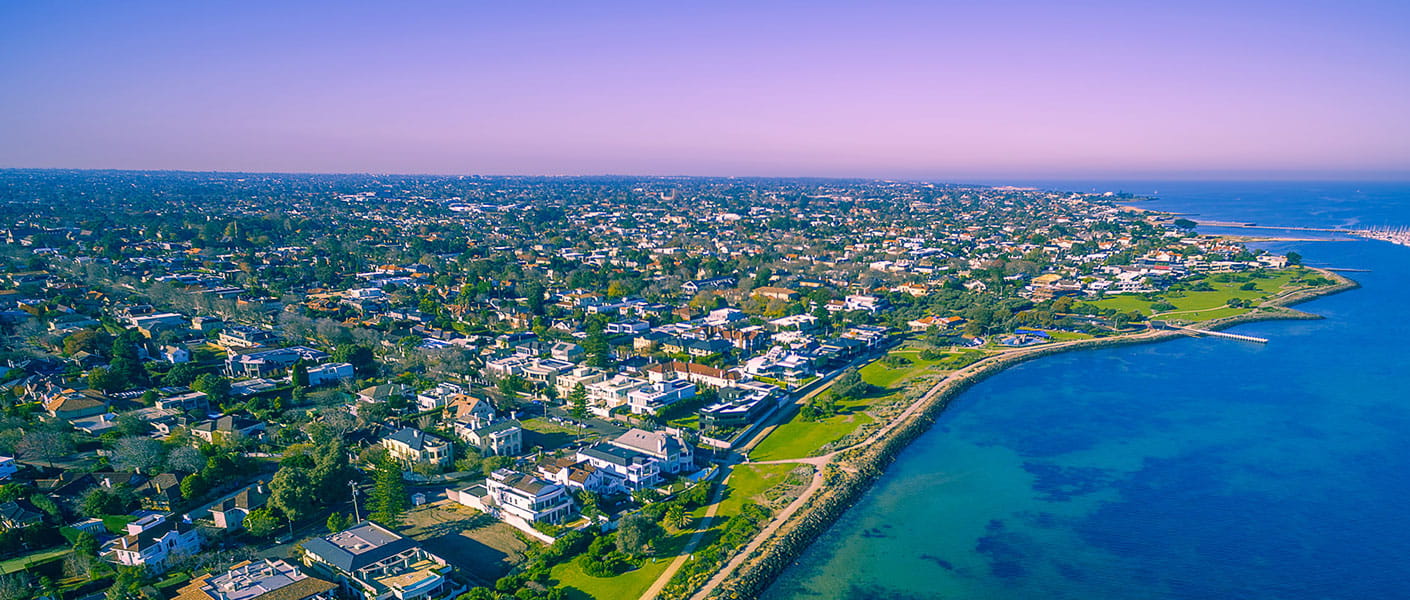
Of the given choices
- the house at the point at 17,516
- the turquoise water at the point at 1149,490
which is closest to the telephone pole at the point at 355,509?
the house at the point at 17,516

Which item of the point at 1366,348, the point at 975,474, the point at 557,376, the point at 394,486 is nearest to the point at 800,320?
the point at 557,376

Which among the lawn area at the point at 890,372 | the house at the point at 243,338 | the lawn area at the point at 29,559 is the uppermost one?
the house at the point at 243,338

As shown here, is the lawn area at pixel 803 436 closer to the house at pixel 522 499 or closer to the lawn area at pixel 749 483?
the lawn area at pixel 749 483

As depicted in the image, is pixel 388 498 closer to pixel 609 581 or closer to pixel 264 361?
pixel 609 581

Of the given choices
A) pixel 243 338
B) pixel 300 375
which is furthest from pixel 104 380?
pixel 243 338

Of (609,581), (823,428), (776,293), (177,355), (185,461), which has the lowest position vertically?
(609,581)

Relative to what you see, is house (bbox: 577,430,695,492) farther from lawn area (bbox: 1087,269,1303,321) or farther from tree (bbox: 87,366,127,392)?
lawn area (bbox: 1087,269,1303,321)
